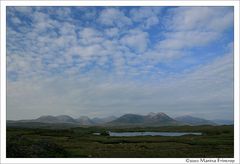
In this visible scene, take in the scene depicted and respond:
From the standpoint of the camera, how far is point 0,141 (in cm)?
3212

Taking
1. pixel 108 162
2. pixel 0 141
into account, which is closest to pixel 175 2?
pixel 108 162

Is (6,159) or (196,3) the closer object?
(6,159)

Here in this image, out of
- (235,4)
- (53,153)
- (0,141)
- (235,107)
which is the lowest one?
(53,153)

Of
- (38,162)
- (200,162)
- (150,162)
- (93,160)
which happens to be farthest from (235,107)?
(38,162)

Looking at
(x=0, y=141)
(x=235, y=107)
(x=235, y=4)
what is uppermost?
(x=235, y=4)

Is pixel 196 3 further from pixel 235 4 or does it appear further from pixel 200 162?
pixel 200 162

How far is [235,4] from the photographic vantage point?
33625 millimetres

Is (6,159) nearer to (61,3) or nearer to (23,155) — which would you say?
(23,155)

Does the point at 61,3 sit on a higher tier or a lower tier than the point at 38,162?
higher

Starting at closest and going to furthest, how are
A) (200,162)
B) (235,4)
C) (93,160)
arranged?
1. (200,162)
2. (93,160)
3. (235,4)

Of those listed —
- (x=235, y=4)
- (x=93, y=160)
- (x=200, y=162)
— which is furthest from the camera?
(x=235, y=4)

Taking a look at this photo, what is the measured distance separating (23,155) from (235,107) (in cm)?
2589

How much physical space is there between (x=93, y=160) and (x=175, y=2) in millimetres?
21814

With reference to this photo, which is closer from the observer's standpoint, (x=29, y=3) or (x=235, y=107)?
(x=235, y=107)
